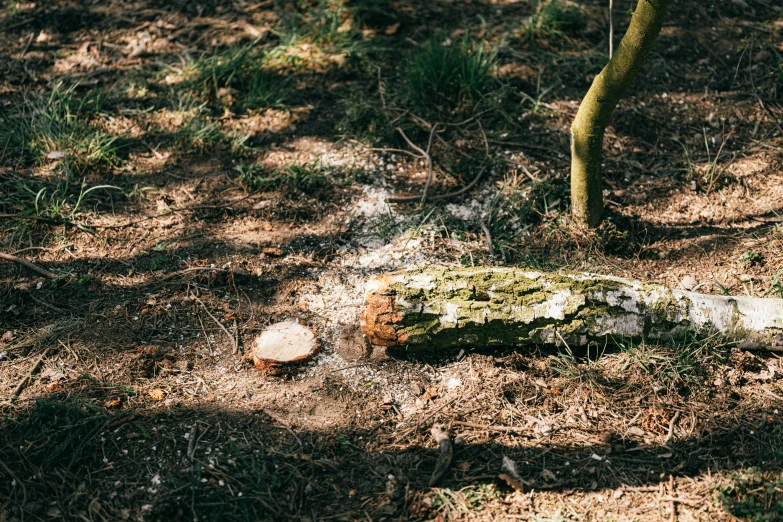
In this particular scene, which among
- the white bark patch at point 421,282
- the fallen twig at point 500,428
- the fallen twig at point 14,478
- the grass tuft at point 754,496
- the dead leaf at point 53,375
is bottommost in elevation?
the grass tuft at point 754,496

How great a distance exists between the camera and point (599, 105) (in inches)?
118

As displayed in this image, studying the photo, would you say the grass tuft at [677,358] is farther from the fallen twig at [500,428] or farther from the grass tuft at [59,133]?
the grass tuft at [59,133]

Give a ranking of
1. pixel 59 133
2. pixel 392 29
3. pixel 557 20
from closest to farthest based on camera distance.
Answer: pixel 59 133 → pixel 557 20 → pixel 392 29

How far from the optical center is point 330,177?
3.76 m

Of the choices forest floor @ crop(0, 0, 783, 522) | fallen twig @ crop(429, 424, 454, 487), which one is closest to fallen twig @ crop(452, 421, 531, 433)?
forest floor @ crop(0, 0, 783, 522)

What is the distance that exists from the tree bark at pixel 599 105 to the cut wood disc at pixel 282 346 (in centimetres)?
161

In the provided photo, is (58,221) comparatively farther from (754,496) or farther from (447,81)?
(754,496)

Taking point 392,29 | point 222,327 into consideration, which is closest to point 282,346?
point 222,327

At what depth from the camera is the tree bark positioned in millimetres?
2750

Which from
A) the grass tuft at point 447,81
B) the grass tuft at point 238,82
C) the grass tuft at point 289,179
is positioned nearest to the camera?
the grass tuft at point 289,179

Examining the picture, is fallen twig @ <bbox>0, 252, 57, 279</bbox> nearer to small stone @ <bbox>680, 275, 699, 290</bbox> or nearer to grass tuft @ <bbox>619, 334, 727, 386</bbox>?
grass tuft @ <bbox>619, 334, 727, 386</bbox>

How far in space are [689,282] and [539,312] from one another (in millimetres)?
979

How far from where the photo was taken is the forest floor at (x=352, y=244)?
92.5 inches

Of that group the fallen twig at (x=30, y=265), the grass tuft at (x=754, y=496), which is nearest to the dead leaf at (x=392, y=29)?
the fallen twig at (x=30, y=265)
